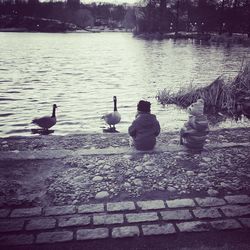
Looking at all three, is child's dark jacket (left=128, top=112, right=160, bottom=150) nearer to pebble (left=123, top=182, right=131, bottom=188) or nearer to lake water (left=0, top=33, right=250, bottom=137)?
pebble (left=123, top=182, right=131, bottom=188)

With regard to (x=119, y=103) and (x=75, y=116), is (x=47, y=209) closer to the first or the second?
(x=75, y=116)

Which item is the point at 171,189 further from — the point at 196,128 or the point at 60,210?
the point at 196,128

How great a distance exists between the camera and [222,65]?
30.2m

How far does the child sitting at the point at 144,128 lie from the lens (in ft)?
22.5

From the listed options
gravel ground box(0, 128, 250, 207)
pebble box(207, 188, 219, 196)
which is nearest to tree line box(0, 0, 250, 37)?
gravel ground box(0, 128, 250, 207)

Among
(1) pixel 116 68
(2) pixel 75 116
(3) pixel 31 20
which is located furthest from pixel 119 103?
(3) pixel 31 20

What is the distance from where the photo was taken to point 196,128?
692 centimetres

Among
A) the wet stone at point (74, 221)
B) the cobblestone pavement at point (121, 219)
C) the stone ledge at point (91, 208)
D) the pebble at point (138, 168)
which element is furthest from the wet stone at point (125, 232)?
the pebble at point (138, 168)

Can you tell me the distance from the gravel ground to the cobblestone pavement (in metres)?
0.26

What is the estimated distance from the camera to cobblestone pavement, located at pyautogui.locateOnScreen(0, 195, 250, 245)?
4.09m

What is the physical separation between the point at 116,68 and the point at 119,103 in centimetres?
1433

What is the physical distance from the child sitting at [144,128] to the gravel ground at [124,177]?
314 millimetres

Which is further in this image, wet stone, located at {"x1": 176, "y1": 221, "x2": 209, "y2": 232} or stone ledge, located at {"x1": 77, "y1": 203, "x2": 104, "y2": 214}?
stone ledge, located at {"x1": 77, "y1": 203, "x2": 104, "y2": 214}

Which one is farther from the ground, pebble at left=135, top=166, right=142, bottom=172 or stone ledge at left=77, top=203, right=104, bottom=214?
stone ledge at left=77, top=203, right=104, bottom=214
